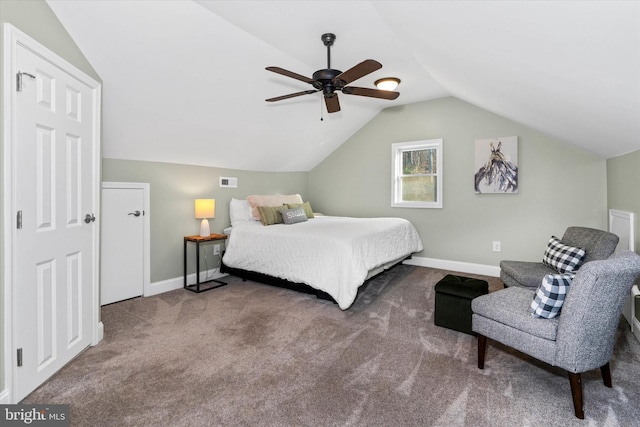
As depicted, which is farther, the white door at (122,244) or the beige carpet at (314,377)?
the white door at (122,244)

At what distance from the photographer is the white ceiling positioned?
139 cm

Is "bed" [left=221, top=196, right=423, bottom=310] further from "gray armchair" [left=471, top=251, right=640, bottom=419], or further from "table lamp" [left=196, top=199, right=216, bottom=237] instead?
"gray armchair" [left=471, top=251, right=640, bottom=419]

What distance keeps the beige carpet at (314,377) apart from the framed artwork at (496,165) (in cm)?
209

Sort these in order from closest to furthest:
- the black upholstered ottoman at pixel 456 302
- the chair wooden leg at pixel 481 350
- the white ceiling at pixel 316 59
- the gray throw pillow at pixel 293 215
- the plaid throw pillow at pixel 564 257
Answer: the white ceiling at pixel 316 59, the chair wooden leg at pixel 481 350, the black upholstered ottoman at pixel 456 302, the plaid throw pillow at pixel 564 257, the gray throw pillow at pixel 293 215

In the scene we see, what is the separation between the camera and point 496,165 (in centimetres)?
431

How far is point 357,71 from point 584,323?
2144 millimetres

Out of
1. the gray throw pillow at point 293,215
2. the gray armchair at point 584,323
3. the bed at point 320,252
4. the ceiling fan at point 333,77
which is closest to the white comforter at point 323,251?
the bed at point 320,252

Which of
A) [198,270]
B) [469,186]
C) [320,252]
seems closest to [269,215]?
[198,270]

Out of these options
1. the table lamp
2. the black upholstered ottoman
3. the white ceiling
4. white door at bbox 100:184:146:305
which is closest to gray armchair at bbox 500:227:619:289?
the black upholstered ottoman

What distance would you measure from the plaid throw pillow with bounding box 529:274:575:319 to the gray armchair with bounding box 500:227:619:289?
1.14m

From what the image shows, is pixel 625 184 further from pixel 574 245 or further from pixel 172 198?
pixel 172 198

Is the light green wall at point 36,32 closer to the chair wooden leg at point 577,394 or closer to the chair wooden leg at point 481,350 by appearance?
the chair wooden leg at point 481,350

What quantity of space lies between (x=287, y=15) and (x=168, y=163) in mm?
2259

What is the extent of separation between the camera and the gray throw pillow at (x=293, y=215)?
4309mm
